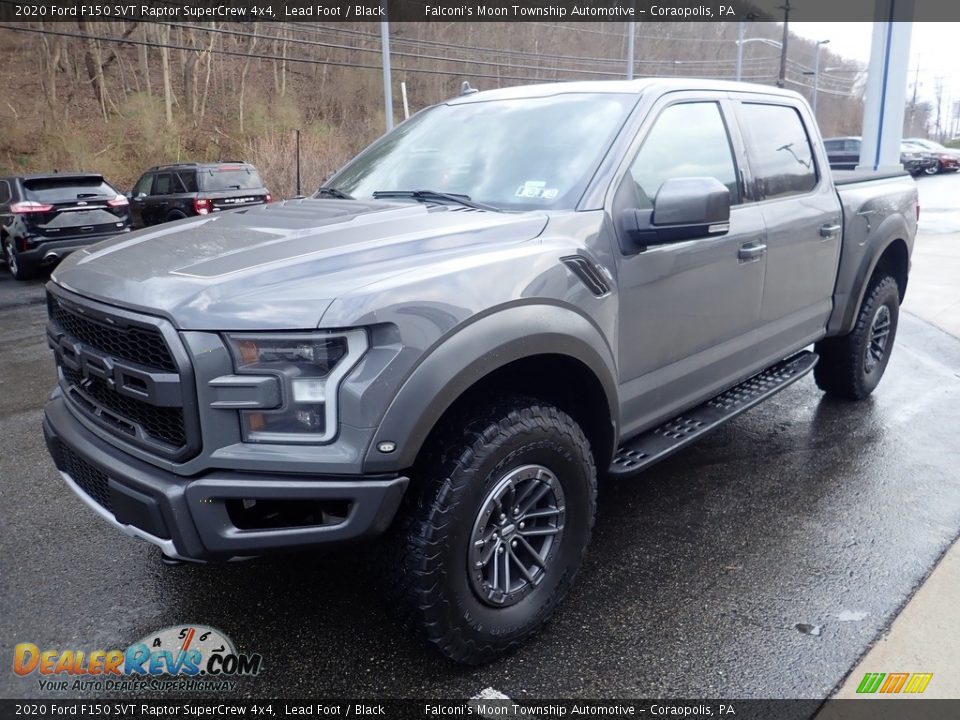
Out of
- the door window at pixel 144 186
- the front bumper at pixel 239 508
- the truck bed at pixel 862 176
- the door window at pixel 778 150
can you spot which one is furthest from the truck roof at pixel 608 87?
the door window at pixel 144 186

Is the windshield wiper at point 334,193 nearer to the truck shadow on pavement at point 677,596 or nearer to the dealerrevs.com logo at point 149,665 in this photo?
the truck shadow on pavement at point 677,596

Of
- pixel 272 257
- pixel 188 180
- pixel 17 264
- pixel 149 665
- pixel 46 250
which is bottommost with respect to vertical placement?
pixel 17 264

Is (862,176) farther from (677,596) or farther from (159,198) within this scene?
(159,198)

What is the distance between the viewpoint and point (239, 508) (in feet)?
7.10

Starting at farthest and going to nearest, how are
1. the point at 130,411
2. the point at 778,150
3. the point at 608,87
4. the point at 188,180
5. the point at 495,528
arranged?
the point at 188,180 → the point at 778,150 → the point at 608,87 → the point at 495,528 → the point at 130,411

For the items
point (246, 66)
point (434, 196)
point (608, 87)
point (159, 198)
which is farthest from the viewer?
point (246, 66)

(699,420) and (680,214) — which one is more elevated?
(680,214)

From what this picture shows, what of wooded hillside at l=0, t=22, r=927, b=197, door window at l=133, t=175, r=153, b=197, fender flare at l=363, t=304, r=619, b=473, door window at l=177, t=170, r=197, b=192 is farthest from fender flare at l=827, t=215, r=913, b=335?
wooded hillside at l=0, t=22, r=927, b=197

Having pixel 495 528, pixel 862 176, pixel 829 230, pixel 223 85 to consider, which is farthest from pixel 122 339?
pixel 223 85

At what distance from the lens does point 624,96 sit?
329 cm

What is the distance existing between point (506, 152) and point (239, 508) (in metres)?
1.91

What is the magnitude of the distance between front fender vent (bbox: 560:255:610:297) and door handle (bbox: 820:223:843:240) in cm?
212

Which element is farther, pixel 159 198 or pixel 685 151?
pixel 159 198

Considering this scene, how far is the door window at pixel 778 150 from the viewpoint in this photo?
3906 millimetres
